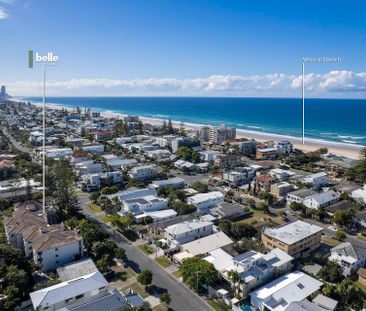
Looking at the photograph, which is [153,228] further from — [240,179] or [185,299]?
[240,179]

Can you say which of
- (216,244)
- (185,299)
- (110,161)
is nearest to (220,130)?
(110,161)

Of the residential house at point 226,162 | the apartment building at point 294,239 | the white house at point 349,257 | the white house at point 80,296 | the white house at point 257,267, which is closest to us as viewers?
the white house at point 80,296

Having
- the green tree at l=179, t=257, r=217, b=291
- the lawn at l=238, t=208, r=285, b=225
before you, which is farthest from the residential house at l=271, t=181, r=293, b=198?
the green tree at l=179, t=257, r=217, b=291

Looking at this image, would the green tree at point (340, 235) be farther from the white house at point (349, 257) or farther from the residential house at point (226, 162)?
the residential house at point (226, 162)

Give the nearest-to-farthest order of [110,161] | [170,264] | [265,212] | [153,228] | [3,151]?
[170,264]
[153,228]
[265,212]
[110,161]
[3,151]

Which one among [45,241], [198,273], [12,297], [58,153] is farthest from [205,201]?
[58,153]

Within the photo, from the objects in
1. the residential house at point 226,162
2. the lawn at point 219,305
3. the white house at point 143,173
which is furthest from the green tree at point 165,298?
the residential house at point 226,162
